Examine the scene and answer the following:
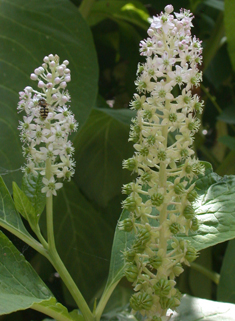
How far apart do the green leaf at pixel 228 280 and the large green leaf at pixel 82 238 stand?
0.94 feet

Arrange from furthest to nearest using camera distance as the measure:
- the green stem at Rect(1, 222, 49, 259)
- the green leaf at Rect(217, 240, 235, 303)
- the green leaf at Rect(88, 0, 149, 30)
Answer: the green leaf at Rect(88, 0, 149, 30) → the green leaf at Rect(217, 240, 235, 303) → the green stem at Rect(1, 222, 49, 259)

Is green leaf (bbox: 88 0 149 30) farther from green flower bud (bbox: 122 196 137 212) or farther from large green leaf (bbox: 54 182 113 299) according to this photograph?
green flower bud (bbox: 122 196 137 212)

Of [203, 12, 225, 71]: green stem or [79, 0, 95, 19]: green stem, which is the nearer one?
[79, 0, 95, 19]: green stem

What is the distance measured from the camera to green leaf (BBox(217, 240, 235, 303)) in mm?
717

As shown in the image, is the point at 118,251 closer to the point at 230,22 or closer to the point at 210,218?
the point at 210,218

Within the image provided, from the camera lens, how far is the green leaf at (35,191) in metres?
0.53

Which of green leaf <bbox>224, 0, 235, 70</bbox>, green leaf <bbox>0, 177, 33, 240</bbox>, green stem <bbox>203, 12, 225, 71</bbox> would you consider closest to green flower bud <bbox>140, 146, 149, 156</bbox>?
green leaf <bbox>0, 177, 33, 240</bbox>

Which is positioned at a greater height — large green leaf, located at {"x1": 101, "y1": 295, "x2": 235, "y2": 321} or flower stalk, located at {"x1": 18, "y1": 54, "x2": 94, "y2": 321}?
flower stalk, located at {"x1": 18, "y1": 54, "x2": 94, "y2": 321}

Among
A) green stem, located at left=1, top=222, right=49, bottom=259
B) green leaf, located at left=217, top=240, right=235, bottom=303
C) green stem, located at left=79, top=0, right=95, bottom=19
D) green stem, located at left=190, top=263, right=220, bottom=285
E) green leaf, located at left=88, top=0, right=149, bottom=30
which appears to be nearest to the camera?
green stem, located at left=1, top=222, right=49, bottom=259

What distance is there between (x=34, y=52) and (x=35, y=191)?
400 mm

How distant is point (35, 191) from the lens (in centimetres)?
53

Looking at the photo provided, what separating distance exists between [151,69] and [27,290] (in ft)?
0.98

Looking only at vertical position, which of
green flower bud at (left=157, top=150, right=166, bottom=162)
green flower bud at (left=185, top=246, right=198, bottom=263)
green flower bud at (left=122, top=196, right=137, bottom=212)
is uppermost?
green flower bud at (left=157, top=150, right=166, bottom=162)

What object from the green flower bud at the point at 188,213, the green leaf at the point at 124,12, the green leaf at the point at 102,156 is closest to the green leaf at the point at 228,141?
the green leaf at the point at 102,156
